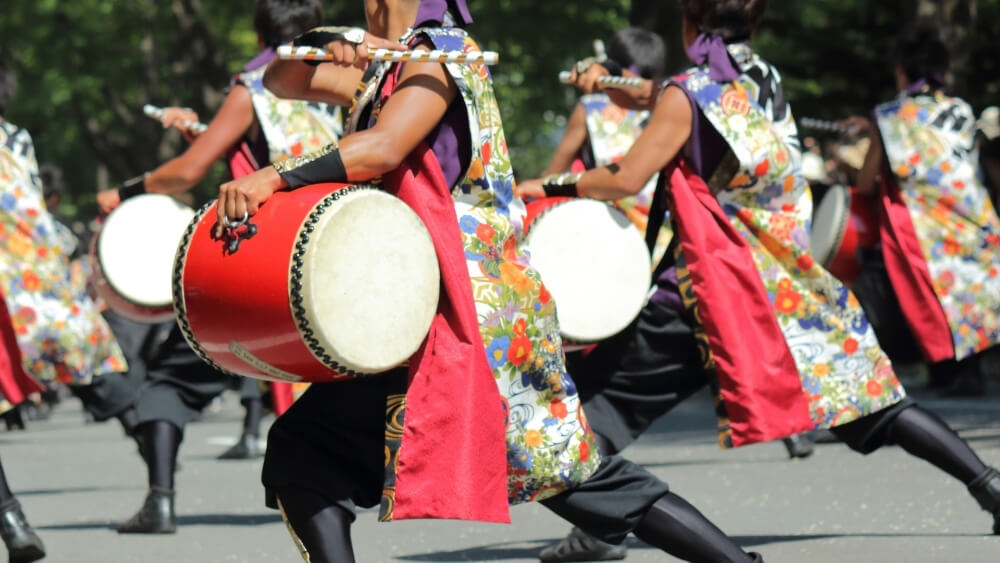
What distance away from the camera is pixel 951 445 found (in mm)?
5652

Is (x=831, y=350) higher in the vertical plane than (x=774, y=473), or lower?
higher

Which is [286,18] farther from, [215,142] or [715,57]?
[715,57]

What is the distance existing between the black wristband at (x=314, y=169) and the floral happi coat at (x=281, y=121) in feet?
8.62

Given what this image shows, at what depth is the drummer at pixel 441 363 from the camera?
3.95 metres

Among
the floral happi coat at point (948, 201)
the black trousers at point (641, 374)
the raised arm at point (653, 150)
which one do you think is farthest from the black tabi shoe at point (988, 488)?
the floral happi coat at point (948, 201)

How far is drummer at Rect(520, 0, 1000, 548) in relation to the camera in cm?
532

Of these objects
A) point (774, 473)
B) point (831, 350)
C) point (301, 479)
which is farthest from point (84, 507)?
point (301, 479)

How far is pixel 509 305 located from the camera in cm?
410

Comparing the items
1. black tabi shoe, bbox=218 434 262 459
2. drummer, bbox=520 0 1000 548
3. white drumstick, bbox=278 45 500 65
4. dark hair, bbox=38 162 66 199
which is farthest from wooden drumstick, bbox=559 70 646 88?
dark hair, bbox=38 162 66 199

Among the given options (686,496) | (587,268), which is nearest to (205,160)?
(587,268)

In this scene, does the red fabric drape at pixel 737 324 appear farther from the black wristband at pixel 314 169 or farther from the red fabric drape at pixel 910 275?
the red fabric drape at pixel 910 275

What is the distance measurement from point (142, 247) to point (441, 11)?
120 inches

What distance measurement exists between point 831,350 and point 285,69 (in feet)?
6.29

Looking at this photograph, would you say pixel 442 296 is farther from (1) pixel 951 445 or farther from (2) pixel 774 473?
(2) pixel 774 473
